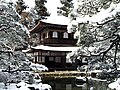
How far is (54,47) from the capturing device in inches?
1325

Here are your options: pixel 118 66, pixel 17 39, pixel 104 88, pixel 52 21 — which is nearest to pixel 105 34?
pixel 118 66

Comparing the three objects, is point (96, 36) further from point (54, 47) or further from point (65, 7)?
point (65, 7)

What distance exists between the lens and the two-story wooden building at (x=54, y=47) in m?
32.4

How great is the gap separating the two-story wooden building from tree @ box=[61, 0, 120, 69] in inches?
736

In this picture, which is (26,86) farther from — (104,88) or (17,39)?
(104,88)

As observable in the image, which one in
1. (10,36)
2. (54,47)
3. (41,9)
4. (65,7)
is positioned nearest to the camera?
(10,36)

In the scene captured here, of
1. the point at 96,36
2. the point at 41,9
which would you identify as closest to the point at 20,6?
the point at 41,9

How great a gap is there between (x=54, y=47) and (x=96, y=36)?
2250 cm

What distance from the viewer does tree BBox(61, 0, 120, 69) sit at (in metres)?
9.88

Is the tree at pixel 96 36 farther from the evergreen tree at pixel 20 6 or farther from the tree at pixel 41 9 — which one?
the tree at pixel 41 9

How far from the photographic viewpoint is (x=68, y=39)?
35531 mm

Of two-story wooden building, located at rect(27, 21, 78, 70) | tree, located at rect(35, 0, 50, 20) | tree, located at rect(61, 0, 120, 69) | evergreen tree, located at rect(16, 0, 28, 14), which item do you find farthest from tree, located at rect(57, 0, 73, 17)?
tree, located at rect(61, 0, 120, 69)

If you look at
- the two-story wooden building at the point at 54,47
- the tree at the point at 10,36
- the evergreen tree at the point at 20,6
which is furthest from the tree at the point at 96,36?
the evergreen tree at the point at 20,6

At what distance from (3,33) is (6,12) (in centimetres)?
95
